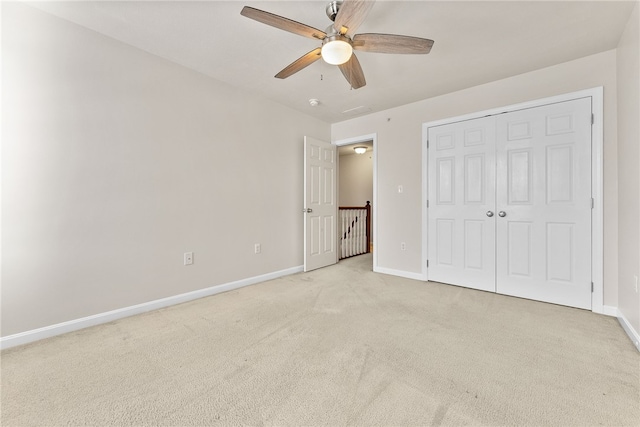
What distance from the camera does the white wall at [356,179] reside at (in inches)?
291

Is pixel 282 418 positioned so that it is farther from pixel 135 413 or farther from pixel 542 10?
pixel 542 10

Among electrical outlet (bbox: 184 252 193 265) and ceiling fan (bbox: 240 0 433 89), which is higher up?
ceiling fan (bbox: 240 0 433 89)

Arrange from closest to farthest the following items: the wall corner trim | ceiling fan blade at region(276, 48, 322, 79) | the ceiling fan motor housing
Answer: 1. the ceiling fan motor housing
2. ceiling fan blade at region(276, 48, 322, 79)
3. the wall corner trim

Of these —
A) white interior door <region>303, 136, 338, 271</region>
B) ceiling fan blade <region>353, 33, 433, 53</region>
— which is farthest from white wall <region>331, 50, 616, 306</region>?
ceiling fan blade <region>353, 33, 433, 53</region>

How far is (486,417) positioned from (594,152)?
2.68 m

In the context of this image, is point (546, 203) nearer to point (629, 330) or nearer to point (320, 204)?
point (629, 330)

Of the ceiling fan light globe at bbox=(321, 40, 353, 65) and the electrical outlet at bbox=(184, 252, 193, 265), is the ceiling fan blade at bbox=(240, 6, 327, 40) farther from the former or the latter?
the electrical outlet at bbox=(184, 252, 193, 265)

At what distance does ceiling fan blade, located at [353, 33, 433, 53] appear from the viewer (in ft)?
6.02

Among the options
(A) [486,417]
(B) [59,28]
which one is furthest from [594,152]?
(B) [59,28]

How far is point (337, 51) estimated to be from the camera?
6.12 feet

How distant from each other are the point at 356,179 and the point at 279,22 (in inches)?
232

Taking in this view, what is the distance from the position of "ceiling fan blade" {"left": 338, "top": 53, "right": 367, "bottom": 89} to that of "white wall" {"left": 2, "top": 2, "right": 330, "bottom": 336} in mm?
1565

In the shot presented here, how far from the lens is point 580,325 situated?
2.25m

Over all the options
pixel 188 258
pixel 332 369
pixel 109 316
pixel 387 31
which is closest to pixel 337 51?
pixel 387 31
